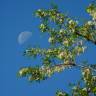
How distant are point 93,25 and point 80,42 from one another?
133cm

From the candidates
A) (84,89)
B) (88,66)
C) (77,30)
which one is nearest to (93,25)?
(77,30)

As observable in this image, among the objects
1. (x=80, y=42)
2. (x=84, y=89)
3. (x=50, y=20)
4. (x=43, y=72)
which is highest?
(x=50, y=20)

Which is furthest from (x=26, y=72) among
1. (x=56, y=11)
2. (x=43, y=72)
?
(x=56, y=11)

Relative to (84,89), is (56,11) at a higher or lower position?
higher

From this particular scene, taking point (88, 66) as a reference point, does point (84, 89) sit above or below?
below

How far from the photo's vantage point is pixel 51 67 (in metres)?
19.8

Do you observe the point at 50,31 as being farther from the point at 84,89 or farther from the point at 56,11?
the point at 84,89

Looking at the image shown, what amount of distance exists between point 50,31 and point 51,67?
2.27 metres

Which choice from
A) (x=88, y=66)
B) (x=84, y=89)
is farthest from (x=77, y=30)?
(x=84, y=89)

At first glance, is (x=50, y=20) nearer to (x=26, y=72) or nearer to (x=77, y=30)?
(x=77, y=30)

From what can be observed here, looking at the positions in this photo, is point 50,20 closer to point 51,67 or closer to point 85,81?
point 51,67

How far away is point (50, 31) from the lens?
66.9ft

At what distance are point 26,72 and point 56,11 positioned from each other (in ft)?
13.7

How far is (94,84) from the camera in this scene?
19.6 m
